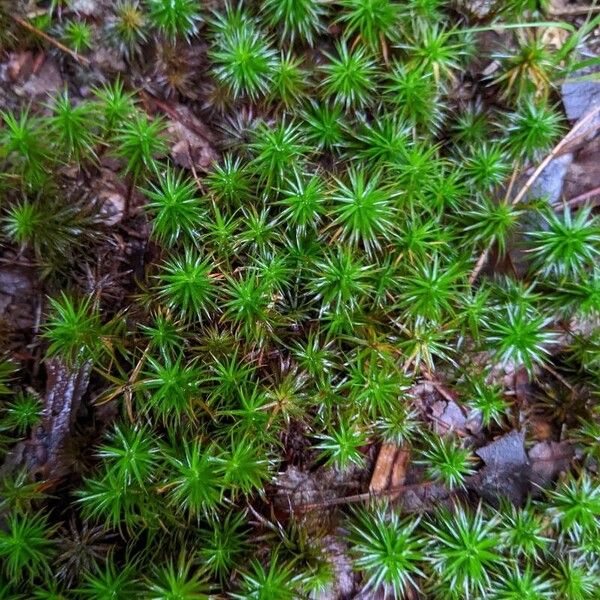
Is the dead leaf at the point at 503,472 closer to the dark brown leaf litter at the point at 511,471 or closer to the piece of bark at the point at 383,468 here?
the dark brown leaf litter at the point at 511,471

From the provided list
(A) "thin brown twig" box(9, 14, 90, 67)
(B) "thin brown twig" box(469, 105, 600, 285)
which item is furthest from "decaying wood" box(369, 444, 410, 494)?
(A) "thin brown twig" box(9, 14, 90, 67)

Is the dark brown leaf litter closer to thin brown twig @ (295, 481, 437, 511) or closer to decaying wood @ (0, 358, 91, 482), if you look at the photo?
thin brown twig @ (295, 481, 437, 511)

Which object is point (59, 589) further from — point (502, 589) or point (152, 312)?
point (502, 589)

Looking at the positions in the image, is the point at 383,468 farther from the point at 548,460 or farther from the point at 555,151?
the point at 555,151

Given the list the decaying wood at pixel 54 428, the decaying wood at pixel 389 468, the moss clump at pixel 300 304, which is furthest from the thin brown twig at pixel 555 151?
the decaying wood at pixel 54 428

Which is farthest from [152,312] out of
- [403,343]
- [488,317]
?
[488,317]

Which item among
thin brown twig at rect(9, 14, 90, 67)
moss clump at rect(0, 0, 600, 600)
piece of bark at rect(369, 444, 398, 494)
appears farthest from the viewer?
thin brown twig at rect(9, 14, 90, 67)
